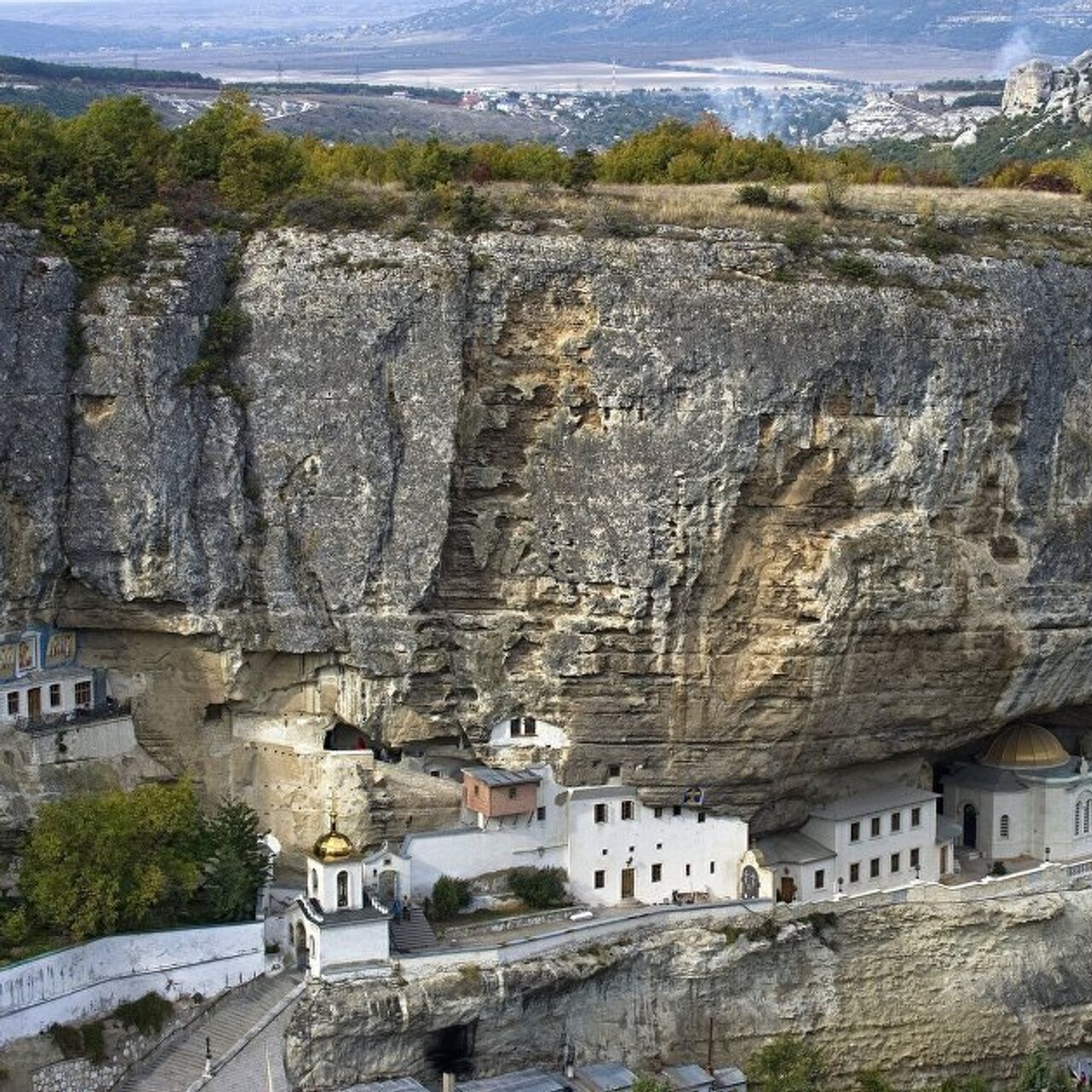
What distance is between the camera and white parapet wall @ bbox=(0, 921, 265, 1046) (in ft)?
127

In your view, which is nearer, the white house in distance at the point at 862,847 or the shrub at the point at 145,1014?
the shrub at the point at 145,1014

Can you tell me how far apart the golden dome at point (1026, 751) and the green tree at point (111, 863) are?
1570cm

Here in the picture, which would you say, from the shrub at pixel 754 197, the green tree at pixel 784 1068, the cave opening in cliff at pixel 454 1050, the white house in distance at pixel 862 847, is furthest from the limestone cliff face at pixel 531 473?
the cave opening in cliff at pixel 454 1050

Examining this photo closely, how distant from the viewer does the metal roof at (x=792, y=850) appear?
45.8 metres

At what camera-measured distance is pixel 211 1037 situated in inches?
1575

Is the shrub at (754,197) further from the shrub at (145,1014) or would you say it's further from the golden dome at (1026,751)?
the shrub at (145,1014)

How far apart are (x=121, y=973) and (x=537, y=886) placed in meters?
7.10

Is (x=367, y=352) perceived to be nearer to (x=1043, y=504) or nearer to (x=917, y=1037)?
(x=1043, y=504)

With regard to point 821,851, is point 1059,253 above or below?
above

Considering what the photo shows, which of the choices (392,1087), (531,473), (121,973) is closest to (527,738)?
(531,473)

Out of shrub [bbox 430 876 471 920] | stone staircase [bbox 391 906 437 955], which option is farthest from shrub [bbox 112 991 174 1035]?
shrub [bbox 430 876 471 920]

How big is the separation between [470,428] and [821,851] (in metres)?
9.78

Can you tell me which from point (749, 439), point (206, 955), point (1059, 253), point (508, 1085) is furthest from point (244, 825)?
point (1059, 253)

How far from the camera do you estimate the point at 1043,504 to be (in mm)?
45406
